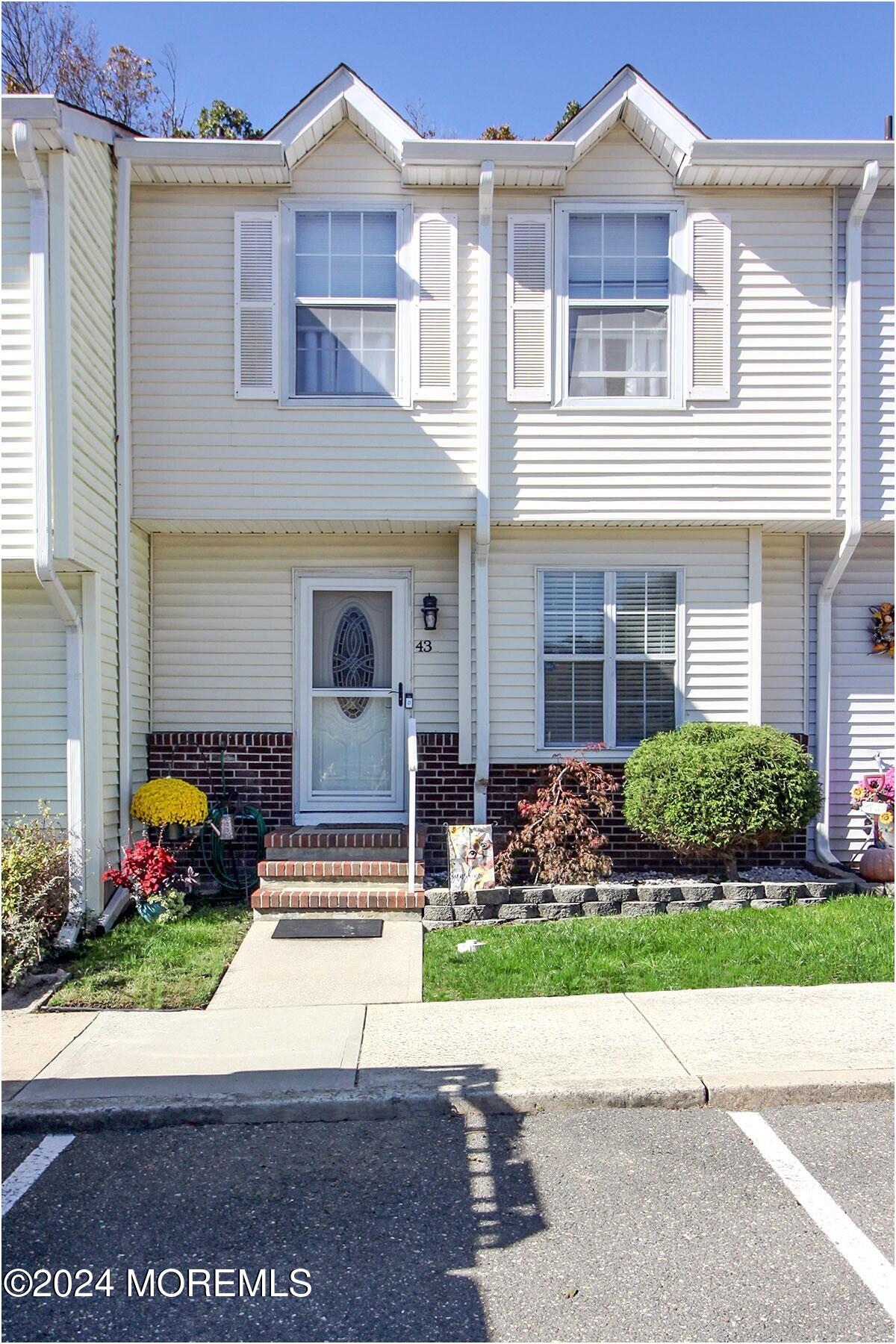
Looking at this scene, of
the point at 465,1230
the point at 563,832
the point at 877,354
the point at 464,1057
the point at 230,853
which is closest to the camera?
the point at 465,1230

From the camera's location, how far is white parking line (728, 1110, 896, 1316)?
352cm

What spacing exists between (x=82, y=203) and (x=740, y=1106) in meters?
7.26

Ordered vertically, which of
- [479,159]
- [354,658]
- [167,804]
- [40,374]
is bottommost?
[167,804]

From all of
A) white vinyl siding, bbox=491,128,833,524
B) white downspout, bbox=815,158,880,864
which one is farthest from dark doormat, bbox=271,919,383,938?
white downspout, bbox=815,158,880,864

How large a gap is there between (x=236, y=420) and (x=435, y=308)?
1.90 m

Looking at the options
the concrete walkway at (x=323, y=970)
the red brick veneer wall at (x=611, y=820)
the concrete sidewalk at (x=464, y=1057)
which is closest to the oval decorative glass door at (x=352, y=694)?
the red brick veneer wall at (x=611, y=820)

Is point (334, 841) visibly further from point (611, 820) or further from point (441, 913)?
point (611, 820)

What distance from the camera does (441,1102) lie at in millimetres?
4879

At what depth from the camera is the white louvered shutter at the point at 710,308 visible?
906 centimetres

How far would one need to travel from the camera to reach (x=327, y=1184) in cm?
424

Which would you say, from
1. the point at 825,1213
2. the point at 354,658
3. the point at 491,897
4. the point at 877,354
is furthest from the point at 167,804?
the point at 877,354

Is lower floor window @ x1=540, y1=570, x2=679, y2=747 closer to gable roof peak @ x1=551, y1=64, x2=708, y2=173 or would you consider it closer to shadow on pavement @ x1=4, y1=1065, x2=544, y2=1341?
gable roof peak @ x1=551, y1=64, x2=708, y2=173

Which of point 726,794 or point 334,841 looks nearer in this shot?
point 726,794

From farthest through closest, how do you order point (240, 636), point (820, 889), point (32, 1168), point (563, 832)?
point (240, 636) < point (563, 832) < point (820, 889) < point (32, 1168)
